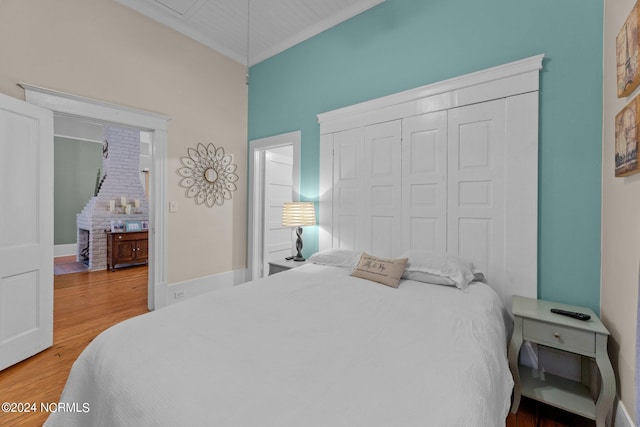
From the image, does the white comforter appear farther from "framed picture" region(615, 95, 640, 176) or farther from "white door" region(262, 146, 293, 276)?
"white door" region(262, 146, 293, 276)

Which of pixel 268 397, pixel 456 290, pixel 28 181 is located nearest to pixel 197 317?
pixel 268 397

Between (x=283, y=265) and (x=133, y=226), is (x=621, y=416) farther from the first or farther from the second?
(x=133, y=226)

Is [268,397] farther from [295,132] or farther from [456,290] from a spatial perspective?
[295,132]

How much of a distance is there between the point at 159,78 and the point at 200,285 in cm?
258

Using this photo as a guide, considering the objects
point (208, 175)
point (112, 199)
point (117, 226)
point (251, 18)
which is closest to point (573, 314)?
point (208, 175)

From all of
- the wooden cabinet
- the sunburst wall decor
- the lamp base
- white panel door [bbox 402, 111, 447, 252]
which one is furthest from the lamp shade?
the wooden cabinet

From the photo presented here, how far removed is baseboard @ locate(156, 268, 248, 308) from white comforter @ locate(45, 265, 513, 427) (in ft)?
6.60

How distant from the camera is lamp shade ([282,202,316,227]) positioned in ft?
9.90

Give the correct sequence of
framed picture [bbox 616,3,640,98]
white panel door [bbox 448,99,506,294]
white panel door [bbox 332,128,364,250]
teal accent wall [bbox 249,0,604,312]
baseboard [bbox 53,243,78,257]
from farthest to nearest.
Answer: baseboard [bbox 53,243,78,257] → white panel door [bbox 332,128,364,250] → white panel door [bbox 448,99,506,294] → teal accent wall [bbox 249,0,604,312] → framed picture [bbox 616,3,640,98]

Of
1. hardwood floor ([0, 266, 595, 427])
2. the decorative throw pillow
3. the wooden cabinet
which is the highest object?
the decorative throw pillow

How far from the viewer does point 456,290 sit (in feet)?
6.07

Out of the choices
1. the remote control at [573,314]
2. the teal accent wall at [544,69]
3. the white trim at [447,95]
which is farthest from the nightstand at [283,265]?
the remote control at [573,314]

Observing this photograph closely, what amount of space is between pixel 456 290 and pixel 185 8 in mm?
3884

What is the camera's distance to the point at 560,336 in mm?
1536
